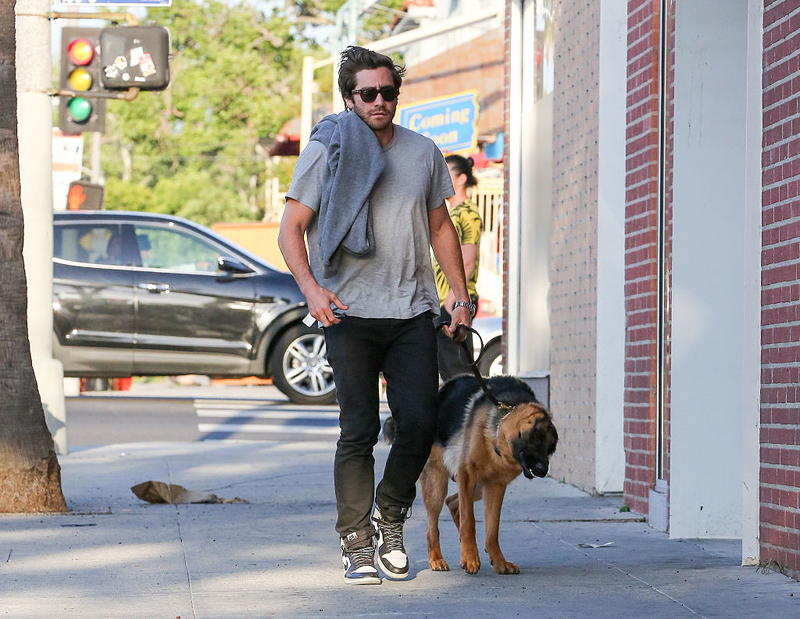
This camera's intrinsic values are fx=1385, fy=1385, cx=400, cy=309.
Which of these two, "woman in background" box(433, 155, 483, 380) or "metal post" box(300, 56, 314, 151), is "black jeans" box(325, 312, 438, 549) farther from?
"metal post" box(300, 56, 314, 151)

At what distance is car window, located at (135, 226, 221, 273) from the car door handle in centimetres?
21

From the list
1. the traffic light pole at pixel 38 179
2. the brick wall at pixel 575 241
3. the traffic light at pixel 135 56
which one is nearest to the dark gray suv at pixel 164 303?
the traffic light pole at pixel 38 179

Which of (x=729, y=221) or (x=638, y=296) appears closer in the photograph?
(x=729, y=221)

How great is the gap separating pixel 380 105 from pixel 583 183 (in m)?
3.67

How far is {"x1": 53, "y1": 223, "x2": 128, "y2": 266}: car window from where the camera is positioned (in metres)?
14.8

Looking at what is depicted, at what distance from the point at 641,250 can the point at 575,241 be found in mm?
1591

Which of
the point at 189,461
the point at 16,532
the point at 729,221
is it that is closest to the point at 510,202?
the point at 189,461

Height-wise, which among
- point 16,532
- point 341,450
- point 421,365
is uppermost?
point 421,365

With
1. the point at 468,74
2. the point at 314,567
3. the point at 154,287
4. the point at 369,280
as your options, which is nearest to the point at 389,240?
→ the point at 369,280

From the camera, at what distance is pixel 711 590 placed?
5316 millimetres

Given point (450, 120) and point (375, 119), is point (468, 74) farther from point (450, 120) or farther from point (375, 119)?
point (375, 119)

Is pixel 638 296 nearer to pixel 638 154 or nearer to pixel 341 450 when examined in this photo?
pixel 638 154

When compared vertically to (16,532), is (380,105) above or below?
above

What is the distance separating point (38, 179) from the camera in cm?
1025
